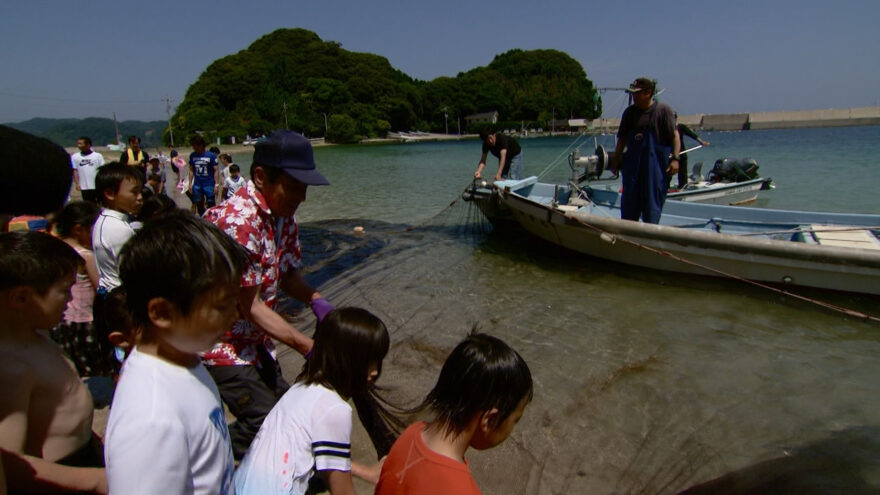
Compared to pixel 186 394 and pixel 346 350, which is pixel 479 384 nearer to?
pixel 346 350

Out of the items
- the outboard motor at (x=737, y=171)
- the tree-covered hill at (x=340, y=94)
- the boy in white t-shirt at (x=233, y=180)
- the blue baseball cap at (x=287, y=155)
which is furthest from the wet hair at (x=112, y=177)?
the tree-covered hill at (x=340, y=94)

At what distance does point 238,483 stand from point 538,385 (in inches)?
119

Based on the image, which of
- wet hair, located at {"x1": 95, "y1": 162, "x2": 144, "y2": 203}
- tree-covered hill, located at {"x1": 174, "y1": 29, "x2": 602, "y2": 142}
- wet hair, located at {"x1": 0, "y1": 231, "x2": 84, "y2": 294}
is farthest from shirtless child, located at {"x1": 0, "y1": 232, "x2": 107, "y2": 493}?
tree-covered hill, located at {"x1": 174, "y1": 29, "x2": 602, "y2": 142}

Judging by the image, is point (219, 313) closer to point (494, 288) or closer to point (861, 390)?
point (861, 390)

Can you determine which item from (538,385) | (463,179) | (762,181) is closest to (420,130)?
(463,179)

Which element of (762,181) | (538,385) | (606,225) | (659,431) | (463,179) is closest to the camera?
(659,431)

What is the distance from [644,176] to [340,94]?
85107mm

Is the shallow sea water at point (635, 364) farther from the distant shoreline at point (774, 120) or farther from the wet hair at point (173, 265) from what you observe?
the distant shoreline at point (774, 120)

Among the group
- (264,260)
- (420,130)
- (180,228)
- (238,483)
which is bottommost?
(238,483)

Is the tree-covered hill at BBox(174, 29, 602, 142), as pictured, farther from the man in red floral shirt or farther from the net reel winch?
the man in red floral shirt

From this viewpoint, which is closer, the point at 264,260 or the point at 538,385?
the point at 264,260

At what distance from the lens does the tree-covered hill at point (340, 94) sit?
80.2m

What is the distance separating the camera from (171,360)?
1245mm

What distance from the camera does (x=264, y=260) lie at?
237 cm
